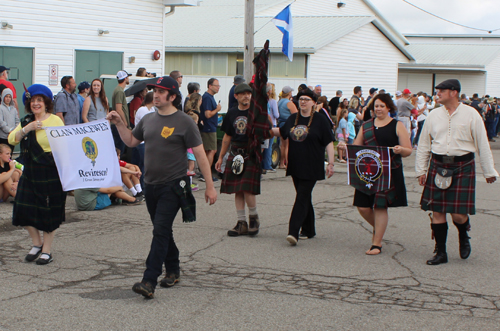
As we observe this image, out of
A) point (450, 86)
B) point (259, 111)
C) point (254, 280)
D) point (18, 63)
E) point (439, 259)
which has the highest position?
point (18, 63)

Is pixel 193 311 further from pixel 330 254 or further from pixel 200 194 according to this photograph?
pixel 200 194

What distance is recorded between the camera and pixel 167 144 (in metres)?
5.21

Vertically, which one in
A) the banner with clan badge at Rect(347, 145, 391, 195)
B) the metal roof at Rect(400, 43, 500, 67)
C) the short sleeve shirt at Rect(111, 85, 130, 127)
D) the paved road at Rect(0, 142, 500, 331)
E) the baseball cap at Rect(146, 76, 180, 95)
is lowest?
the paved road at Rect(0, 142, 500, 331)

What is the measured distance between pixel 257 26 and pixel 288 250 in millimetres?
24675

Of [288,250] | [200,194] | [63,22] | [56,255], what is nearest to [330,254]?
[288,250]

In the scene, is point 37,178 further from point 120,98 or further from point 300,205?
point 120,98

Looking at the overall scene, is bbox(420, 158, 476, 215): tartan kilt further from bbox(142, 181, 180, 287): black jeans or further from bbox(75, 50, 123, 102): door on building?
bbox(75, 50, 123, 102): door on building

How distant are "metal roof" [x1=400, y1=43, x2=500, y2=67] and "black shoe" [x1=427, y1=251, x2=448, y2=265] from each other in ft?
111

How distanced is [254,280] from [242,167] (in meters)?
Result: 2.10

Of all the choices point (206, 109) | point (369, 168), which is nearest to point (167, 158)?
point (369, 168)

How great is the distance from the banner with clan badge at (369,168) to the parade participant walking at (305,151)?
12.9 inches

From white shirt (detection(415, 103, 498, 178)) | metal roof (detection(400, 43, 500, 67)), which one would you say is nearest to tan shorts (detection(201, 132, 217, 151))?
white shirt (detection(415, 103, 498, 178))

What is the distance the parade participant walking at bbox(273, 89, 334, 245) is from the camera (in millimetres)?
7102

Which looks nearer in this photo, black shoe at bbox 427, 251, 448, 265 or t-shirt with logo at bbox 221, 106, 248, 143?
black shoe at bbox 427, 251, 448, 265
